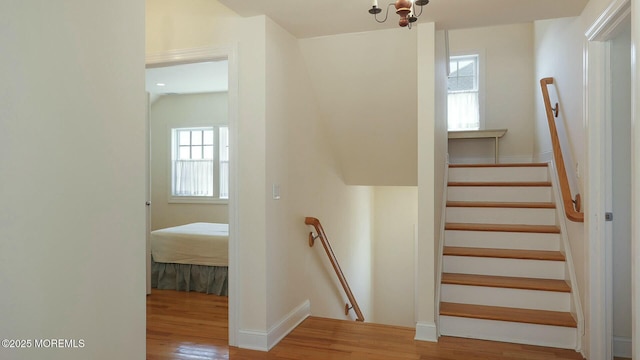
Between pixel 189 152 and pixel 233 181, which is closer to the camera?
pixel 233 181

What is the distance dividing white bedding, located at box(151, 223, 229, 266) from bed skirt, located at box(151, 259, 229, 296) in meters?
0.06

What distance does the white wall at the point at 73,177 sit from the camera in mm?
1235

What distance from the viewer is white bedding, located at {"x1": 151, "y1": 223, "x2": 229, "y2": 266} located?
179 inches

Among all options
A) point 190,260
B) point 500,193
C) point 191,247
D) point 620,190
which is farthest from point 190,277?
point 620,190

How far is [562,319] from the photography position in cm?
306

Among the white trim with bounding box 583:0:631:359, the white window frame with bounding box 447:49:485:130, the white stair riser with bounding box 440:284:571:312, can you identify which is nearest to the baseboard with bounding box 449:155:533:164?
the white window frame with bounding box 447:49:485:130

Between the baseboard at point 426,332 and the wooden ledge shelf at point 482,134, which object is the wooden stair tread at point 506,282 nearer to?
the baseboard at point 426,332

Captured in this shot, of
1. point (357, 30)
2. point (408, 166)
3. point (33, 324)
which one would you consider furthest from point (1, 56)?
point (408, 166)

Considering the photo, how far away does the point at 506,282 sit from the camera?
134 inches

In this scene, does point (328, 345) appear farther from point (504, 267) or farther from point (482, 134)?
point (482, 134)

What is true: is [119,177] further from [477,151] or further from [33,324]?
[477,151]

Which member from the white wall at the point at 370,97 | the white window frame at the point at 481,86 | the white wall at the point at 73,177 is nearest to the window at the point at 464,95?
the white window frame at the point at 481,86

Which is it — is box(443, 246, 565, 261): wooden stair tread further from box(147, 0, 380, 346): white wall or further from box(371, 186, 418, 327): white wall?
box(371, 186, 418, 327): white wall

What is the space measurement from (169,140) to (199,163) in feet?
2.35
